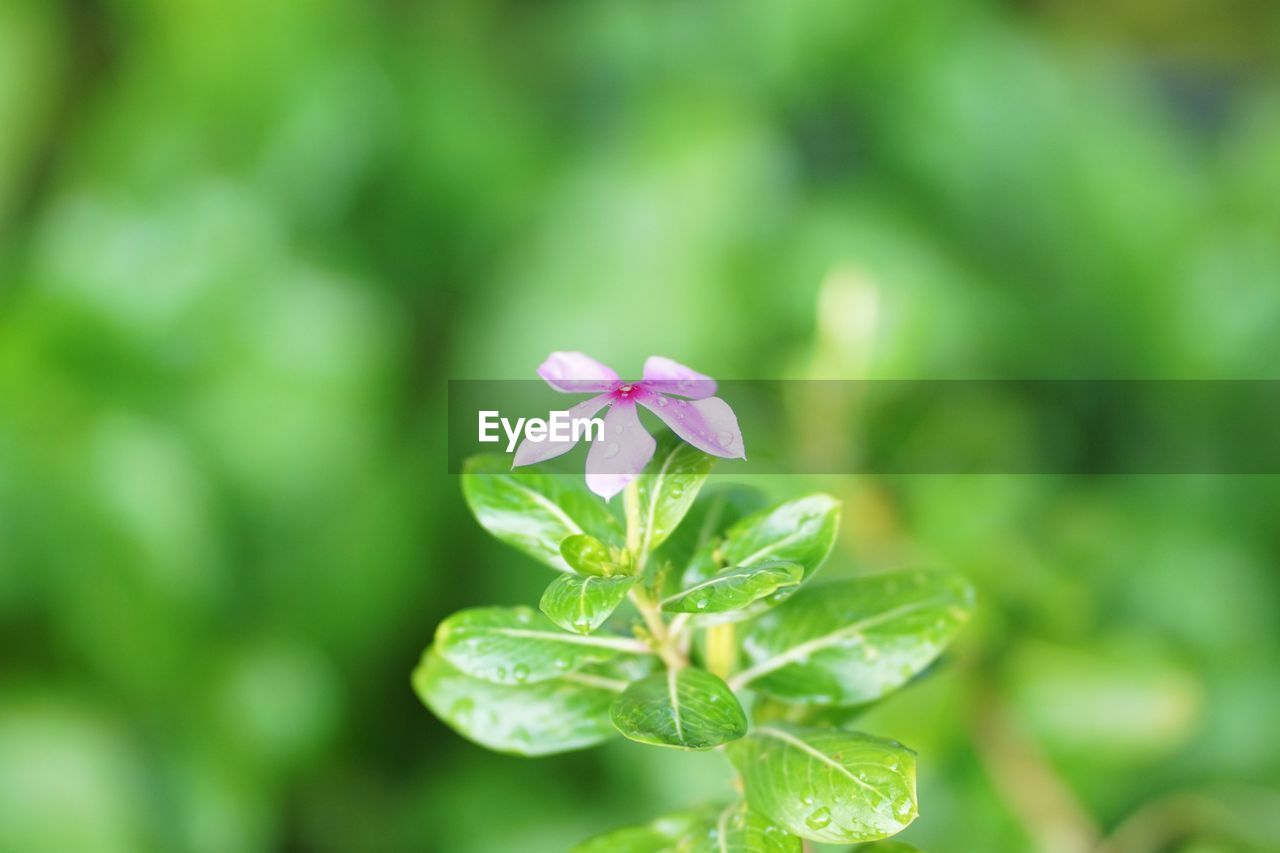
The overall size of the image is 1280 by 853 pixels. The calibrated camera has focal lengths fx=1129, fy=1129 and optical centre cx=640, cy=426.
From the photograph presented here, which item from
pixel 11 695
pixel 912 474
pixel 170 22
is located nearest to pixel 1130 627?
pixel 912 474

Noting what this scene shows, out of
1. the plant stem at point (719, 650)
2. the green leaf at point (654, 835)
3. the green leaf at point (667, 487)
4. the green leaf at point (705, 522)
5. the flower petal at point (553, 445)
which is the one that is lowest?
the green leaf at point (654, 835)

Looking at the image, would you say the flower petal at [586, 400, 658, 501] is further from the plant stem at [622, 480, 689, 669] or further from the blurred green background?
the blurred green background

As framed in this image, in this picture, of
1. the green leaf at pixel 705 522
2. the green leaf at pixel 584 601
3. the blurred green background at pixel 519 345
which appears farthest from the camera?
the blurred green background at pixel 519 345

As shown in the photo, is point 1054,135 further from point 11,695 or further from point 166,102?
point 11,695

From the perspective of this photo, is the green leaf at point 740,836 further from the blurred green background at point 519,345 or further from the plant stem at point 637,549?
the blurred green background at point 519,345
